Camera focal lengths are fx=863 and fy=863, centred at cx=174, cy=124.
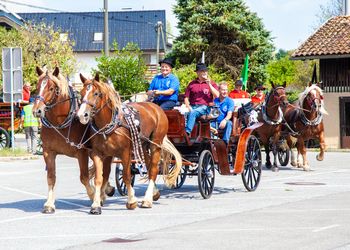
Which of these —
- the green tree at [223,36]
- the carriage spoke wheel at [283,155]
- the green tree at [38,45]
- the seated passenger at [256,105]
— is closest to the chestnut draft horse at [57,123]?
the seated passenger at [256,105]

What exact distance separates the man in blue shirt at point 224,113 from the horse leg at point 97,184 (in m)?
3.51

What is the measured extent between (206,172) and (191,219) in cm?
283

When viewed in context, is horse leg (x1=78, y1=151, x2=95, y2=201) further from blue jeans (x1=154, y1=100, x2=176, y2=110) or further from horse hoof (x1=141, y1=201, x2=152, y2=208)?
blue jeans (x1=154, y1=100, x2=176, y2=110)

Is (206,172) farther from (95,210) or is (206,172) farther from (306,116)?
(306,116)

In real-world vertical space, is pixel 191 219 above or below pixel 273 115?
below

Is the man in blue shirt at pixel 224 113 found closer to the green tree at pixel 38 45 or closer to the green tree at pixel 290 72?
the green tree at pixel 38 45

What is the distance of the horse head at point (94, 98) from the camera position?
43.6ft

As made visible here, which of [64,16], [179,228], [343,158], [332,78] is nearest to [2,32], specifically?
[332,78]

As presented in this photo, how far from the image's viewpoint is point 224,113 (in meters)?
16.8

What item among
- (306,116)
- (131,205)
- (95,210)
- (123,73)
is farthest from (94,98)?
(123,73)

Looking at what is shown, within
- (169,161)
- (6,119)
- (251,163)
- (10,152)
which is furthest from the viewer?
(6,119)

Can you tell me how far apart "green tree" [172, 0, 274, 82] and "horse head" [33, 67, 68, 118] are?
112 feet

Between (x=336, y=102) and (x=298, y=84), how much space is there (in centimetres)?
3909

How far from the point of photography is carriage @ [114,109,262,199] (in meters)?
15.6
